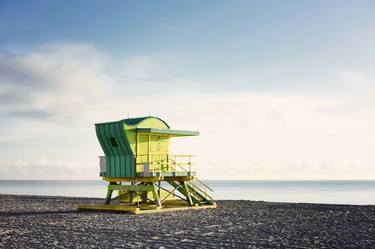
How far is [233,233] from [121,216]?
7.47 m

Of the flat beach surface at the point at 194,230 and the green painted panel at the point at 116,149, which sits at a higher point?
the green painted panel at the point at 116,149

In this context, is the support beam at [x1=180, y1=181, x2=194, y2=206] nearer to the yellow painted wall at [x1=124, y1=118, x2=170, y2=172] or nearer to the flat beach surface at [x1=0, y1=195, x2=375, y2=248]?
the yellow painted wall at [x1=124, y1=118, x2=170, y2=172]

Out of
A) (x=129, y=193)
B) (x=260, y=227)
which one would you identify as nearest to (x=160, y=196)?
(x=129, y=193)

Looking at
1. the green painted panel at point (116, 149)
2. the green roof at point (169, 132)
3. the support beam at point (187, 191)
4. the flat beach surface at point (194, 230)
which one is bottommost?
the flat beach surface at point (194, 230)

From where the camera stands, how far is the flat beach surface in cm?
1399

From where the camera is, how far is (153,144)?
25.9 meters

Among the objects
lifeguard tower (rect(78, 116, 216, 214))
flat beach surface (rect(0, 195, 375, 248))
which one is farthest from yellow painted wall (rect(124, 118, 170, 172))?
flat beach surface (rect(0, 195, 375, 248))

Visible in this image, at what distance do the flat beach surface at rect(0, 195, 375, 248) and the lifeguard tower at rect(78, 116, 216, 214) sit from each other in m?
2.44

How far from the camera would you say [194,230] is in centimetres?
1667

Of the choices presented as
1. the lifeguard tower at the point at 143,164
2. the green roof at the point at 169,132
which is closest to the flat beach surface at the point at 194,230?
the lifeguard tower at the point at 143,164

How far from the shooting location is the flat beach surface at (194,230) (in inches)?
551

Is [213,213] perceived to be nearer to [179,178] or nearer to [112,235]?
[179,178]

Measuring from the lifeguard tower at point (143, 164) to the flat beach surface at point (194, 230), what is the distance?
2441 millimetres

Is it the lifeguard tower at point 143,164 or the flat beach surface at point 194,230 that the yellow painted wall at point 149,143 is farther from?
the flat beach surface at point 194,230
